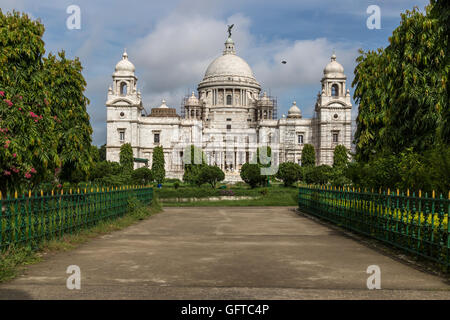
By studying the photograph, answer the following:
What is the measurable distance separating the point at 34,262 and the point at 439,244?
6482 millimetres

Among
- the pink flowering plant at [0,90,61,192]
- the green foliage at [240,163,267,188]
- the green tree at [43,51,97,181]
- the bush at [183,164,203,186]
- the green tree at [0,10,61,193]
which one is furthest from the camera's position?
the bush at [183,164,203,186]

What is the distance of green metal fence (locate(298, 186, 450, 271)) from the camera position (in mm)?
7285

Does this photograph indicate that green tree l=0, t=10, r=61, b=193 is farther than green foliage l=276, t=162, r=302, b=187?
No

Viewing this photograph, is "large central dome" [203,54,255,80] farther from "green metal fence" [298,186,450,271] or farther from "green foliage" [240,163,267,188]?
"green metal fence" [298,186,450,271]

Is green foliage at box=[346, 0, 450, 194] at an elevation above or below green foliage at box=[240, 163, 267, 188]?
above

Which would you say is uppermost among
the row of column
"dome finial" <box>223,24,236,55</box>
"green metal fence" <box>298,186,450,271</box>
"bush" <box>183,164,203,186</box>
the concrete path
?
"dome finial" <box>223,24,236,55</box>

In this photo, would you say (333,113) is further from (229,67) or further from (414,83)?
(414,83)

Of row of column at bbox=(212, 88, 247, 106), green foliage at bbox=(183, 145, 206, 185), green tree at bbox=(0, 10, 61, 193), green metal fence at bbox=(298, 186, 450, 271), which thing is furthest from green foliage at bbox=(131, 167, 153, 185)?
row of column at bbox=(212, 88, 247, 106)

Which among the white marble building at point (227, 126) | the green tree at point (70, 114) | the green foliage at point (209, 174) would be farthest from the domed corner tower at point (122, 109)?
the green tree at point (70, 114)

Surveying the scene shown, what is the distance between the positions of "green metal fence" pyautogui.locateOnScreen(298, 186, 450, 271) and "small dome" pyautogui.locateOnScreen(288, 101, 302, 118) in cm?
6776

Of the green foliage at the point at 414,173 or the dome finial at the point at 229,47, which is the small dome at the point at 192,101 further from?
the green foliage at the point at 414,173

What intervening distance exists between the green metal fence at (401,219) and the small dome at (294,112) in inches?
2668

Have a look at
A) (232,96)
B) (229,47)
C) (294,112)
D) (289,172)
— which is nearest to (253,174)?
(289,172)

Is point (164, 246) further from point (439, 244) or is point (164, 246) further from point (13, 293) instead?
point (439, 244)
